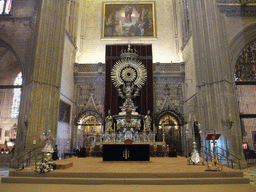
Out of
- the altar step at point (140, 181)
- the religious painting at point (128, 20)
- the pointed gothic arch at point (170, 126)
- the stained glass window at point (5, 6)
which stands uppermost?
the religious painting at point (128, 20)

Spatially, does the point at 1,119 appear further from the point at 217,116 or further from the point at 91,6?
the point at 217,116

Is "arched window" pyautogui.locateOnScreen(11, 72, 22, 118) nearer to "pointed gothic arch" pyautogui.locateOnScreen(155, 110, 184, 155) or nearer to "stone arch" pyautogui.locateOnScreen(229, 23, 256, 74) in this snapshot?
"pointed gothic arch" pyautogui.locateOnScreen(155, 110, 184, 155)

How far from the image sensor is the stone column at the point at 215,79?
10.0 m

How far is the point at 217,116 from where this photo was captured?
10.2m

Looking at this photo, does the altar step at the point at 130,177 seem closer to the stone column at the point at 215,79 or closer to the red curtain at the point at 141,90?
the stone column at the point at 215,79

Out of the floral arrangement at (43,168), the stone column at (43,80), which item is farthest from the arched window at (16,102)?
the floral arrangement at (43,168)

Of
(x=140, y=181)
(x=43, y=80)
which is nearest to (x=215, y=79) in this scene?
(x=140, y=181)

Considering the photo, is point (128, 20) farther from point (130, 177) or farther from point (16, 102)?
point (130, 177)

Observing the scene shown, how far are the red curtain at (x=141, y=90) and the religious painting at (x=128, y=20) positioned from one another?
272cm

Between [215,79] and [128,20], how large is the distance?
11.7 meters

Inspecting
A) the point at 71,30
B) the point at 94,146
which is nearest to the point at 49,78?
the point at 94,146

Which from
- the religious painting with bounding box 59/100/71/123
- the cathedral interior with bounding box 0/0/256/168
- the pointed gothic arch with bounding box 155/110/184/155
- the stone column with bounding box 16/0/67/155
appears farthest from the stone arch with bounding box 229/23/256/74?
the religious painting with bounding box 59/100/71/123

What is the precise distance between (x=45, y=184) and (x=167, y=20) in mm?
17941

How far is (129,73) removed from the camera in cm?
1591
